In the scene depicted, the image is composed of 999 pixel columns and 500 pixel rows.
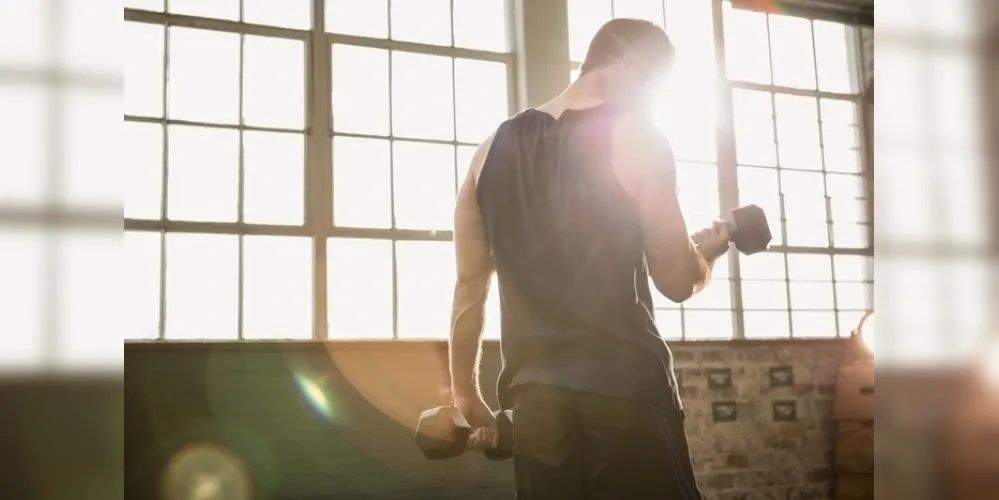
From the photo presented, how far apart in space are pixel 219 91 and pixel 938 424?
4895 millimetres

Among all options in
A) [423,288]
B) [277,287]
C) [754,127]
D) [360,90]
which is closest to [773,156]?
[754,127]

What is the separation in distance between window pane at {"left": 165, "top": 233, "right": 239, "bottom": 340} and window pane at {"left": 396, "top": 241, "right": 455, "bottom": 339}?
0.92 metres

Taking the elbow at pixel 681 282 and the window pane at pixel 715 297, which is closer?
the elbow at pixel 681 282

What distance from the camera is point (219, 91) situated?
15.9 ft

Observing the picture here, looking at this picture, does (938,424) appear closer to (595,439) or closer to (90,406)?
(90,406)

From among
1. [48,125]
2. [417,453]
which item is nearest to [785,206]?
[417,453]

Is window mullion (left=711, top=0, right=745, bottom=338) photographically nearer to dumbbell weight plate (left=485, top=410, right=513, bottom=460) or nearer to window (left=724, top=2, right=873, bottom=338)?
window (left=724, top=2, right=873, bottom=338)

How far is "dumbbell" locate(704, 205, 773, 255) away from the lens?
6.08 feet

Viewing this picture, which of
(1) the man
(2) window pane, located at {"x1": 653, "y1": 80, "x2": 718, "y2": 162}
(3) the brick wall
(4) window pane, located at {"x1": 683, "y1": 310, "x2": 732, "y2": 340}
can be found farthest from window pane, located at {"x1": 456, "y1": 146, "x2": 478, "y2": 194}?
(1) the man

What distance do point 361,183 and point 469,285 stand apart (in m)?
3.35

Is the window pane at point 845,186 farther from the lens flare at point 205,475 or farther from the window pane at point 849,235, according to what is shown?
the lens flare at point 205,475

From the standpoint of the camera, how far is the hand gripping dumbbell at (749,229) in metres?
1.85

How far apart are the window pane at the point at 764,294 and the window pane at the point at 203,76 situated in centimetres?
359

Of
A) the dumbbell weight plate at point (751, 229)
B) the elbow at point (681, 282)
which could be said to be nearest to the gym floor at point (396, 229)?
the dumbbell weight plate at point (751, 229)
